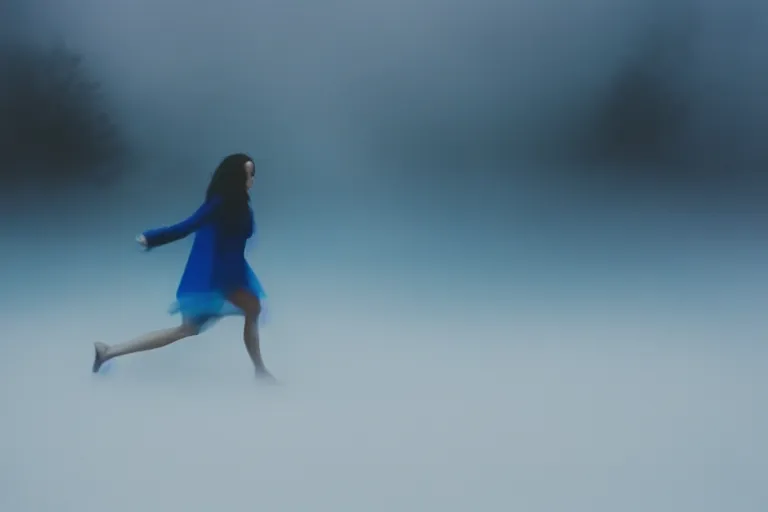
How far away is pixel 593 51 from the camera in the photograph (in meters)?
2.03

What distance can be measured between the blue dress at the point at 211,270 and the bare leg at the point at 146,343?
0.03 m

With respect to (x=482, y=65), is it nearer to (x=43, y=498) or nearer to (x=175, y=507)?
(x=175, y=507)

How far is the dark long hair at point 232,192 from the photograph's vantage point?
68.7 inches

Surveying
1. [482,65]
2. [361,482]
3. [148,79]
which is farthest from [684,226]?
[148,79]

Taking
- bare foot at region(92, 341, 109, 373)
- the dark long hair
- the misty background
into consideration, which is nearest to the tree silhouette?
the misty background

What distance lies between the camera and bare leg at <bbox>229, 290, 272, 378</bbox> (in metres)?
1.74

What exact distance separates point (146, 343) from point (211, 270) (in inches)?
10.0

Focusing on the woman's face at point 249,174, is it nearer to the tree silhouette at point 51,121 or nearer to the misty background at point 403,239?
the misty background at point 403,239

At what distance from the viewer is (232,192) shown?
176 cm

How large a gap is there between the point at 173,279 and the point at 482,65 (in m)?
1.08

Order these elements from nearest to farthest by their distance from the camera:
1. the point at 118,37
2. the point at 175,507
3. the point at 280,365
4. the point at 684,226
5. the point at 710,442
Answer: the point at 175,507, the point at 710,442, the point at 280,365, the point at 118,37, the point at 684,226

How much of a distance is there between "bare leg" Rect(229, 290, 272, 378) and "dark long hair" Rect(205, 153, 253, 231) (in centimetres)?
18

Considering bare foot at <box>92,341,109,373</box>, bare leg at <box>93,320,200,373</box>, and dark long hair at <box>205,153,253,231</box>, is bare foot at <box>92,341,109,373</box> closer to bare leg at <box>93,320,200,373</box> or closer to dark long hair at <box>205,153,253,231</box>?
bare leg at <box>93,320,200,373</box>

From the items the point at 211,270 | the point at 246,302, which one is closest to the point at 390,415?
the point at 246,302
